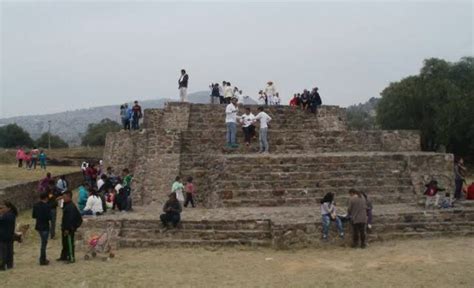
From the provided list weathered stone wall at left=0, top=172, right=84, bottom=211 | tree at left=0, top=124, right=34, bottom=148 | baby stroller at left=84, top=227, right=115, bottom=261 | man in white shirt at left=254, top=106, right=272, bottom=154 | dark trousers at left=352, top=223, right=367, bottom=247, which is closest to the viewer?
baby stroller at left=84, top=227, right=115, bottom=261

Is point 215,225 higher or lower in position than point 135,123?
lower

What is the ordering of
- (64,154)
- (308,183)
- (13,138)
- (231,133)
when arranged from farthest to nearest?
(13,138) < (64,154) < (231,133) < (308,183)

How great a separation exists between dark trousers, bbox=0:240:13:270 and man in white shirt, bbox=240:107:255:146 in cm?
870

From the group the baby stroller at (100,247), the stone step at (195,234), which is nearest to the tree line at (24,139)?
the stone step at (195,234)

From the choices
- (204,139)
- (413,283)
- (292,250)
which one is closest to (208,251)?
(292,250)

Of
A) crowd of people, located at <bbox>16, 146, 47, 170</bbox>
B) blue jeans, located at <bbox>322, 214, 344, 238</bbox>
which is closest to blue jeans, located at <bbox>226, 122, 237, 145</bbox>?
blue jeans, located at <bbox>322, 214, 344, 238</bbox>

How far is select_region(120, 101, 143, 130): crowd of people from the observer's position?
19.4 m

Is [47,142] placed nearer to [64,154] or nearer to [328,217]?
[64,154]

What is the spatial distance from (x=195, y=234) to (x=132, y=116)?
10.3 m

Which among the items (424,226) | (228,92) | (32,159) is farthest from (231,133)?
(32,159)

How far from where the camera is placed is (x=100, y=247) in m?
9.27

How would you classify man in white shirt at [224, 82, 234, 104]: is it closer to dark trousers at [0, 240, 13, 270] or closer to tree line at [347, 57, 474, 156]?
dark trousers at [0, 240, 13, 270]

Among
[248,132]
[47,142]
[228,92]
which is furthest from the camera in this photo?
[47,142]

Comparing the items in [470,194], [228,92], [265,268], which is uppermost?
[228,92]
